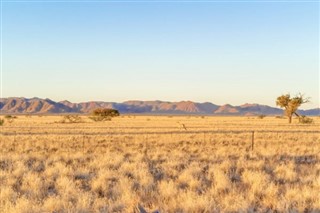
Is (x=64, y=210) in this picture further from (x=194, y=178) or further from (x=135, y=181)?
(x=194, y=178)

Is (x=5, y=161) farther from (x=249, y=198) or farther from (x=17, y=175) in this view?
(x=249, y=198)

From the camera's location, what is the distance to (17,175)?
44.7 feet

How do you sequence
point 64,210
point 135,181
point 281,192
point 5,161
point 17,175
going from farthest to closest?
point 5,161 → point 17,175 → point 135,181 → point 281,192 → point 64,210

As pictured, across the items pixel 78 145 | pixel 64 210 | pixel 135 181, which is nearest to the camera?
pixel 64 210

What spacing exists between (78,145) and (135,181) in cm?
1540

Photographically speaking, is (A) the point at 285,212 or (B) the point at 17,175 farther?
(B) the point at 17,175

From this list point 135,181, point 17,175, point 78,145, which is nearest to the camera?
point 135,181

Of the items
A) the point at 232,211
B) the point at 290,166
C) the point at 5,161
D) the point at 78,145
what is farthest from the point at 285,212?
the point at 78,145

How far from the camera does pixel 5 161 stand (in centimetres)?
1753

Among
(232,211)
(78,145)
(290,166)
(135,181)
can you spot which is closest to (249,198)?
(232,211)

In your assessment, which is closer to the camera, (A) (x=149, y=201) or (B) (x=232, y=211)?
(B) (x=232, y=211)

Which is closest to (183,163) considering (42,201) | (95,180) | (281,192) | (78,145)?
(95,180)

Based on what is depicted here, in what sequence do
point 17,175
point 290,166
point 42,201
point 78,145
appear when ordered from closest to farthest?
1. point 42,201
2. point 17,175
3. point 290,166
4. point 78,145

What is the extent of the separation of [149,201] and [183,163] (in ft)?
23.7
